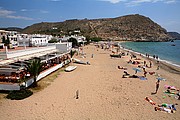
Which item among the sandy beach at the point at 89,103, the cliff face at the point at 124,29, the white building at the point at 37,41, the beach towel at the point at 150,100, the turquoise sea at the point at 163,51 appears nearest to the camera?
the sandy beach at the point at 89,103

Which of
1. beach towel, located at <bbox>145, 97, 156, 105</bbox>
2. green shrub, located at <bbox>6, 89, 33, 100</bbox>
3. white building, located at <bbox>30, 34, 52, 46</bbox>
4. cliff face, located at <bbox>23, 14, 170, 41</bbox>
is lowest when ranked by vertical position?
beach towel, located at <bbox>145, 97, 156, 105</bbox>

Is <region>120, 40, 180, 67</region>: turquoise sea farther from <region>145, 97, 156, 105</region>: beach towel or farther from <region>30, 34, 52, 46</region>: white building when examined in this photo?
<region>30, 34, 52, 46</region>: white building

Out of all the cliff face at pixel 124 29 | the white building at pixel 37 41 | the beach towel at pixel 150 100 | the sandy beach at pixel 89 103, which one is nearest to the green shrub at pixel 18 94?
the sandy beach at pixel 89 103

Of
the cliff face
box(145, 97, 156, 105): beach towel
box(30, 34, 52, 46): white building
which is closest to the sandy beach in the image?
box(145, 97, 156, 105): beach towel

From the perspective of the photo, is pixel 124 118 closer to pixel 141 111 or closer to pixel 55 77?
pixel 141 111

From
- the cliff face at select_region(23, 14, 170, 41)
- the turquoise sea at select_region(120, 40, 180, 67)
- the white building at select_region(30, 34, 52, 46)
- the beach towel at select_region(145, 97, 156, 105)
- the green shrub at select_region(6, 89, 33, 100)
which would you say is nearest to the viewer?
the green shrub at select_region(6, 89, 33, 100)

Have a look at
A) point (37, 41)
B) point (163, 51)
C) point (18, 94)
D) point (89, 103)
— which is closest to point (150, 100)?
point (89, 103)

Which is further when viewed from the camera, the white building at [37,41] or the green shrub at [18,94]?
the white building at [37,41]

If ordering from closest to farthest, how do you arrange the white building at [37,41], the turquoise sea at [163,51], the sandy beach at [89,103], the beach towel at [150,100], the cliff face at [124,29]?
the sandy beach at [89,103] < the beach towel at [150,100] < the white building at [37,41] < the turquoise sea at [163,51] < the cliff face at [124,29]

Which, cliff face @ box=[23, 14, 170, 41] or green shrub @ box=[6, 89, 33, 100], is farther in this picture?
cliff face @ box=[23, 14, 170, 41]

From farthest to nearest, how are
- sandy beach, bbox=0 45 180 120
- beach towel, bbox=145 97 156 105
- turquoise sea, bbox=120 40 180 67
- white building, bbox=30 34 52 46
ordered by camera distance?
turquoise sea, bbox=120 40 180 67 < white building, bbox=30 34 52 46 < beach towel, bbox=145 97 156 105 < sandy beach, bbox=0 45 180 120

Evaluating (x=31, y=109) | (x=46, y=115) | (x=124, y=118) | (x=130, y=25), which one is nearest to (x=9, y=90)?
(x=31, y=109)

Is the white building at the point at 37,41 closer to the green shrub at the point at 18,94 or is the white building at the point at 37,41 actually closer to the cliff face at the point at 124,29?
the green shrub at the point at 18,94

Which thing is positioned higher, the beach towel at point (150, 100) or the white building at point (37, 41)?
the white building at point (37, 41)
